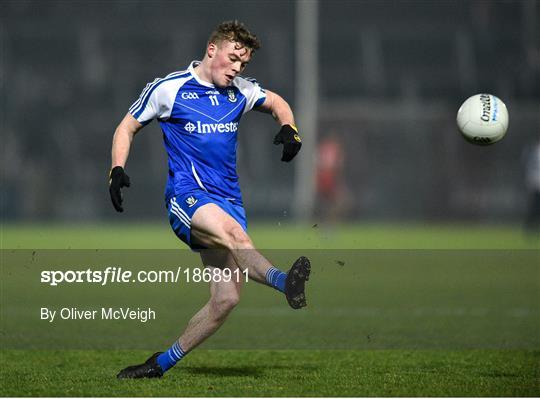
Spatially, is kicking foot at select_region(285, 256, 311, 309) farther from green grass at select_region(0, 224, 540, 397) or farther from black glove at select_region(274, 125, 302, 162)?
black glove at select_region(274, 125, 302, 162)

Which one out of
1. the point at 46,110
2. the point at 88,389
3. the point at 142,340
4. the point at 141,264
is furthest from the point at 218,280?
the point at 46,110

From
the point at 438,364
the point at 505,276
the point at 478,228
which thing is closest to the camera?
the point at 438,364

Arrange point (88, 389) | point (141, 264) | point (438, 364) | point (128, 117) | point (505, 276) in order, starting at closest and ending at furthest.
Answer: point (88, 389), point (128, 117), point (438, 364), point (141, 264), point (505, 276)

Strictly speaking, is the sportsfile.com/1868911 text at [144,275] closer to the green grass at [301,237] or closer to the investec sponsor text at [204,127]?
the investec sponsor text at [204,127]

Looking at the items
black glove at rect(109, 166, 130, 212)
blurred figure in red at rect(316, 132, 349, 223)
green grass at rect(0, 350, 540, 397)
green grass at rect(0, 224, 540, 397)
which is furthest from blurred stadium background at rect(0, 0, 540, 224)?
black glove at rect(109, 166, 130, 212)

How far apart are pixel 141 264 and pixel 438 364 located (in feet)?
13.1

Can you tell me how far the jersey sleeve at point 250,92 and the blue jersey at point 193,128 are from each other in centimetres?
15

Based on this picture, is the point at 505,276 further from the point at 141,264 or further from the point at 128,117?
the point at 128,117

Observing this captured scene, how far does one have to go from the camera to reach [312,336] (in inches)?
354

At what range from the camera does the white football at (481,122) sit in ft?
25.4

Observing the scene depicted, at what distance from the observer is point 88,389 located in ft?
20.9

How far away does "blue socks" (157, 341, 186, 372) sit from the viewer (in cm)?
673

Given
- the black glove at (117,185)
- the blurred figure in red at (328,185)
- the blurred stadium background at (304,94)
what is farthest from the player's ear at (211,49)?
the blurred stadium background at (304,94)

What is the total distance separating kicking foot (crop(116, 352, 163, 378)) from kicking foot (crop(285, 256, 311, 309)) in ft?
3.92
